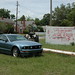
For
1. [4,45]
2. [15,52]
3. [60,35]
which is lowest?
[15,52]

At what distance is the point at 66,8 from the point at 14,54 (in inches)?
3048

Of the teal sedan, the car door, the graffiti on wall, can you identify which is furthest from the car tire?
the graffiti on wall

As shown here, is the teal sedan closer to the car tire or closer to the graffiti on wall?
the car tire

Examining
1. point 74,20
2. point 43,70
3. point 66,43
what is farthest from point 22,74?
point 74,20

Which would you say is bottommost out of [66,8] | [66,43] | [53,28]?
[66,43]

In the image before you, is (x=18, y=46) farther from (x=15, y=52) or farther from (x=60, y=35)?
(x=60, y=35)

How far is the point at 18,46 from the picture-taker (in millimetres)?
12273

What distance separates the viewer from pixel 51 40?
22.9m

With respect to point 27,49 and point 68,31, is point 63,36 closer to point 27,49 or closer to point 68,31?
point 68,31

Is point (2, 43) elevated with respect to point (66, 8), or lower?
lower

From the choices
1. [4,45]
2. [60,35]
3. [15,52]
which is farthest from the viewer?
[60,35]

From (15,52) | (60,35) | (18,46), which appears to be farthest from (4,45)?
(60,35)

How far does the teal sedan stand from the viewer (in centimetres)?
1216

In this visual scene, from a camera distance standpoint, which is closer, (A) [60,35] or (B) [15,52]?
(B) [15,52]
